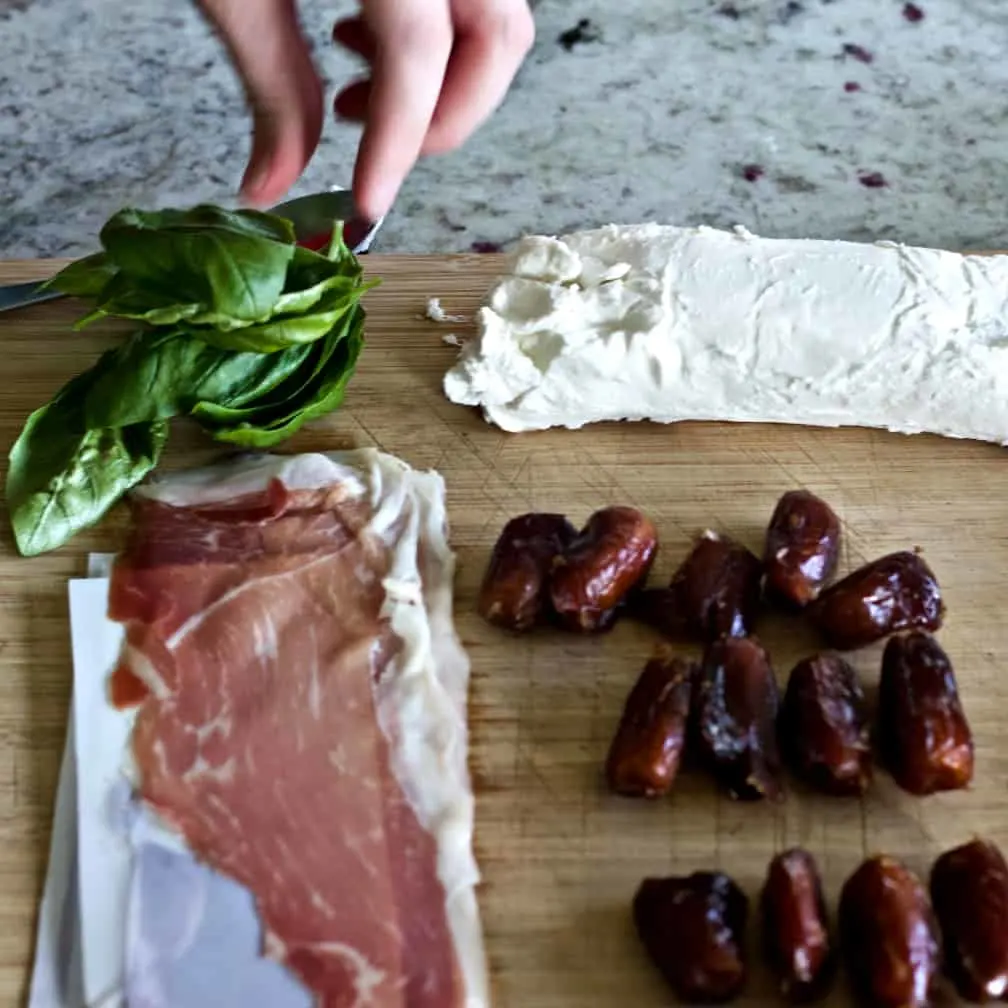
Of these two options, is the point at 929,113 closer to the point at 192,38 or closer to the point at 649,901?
the point at 192,38

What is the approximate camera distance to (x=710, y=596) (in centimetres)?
155

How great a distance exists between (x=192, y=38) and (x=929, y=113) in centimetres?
142

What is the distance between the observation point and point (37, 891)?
142cm

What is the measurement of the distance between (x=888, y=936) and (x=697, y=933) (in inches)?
7.2

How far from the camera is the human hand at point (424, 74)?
152cm

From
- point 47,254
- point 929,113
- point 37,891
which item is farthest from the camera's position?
point 929,113

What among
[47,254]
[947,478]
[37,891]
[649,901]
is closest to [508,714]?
[649,901]

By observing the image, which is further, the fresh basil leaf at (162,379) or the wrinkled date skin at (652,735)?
the fresh basil leaf at (162,379)

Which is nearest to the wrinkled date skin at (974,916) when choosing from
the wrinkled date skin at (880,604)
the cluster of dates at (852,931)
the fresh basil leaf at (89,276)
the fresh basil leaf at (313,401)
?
the cluster of dates at (852,931)

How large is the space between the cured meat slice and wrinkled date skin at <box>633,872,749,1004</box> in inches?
7.4

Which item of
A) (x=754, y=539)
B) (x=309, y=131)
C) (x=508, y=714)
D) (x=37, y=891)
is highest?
(x=309, y=131)

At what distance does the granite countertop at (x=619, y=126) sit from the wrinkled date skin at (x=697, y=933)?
1281mm

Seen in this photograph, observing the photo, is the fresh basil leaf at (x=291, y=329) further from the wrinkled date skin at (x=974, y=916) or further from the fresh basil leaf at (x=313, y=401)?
the wrinkled date skin at (x=974, y=916)

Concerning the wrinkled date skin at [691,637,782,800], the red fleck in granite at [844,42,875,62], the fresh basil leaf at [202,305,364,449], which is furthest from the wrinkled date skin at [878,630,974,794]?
the red fleck in granite at [844,42,875,62]
